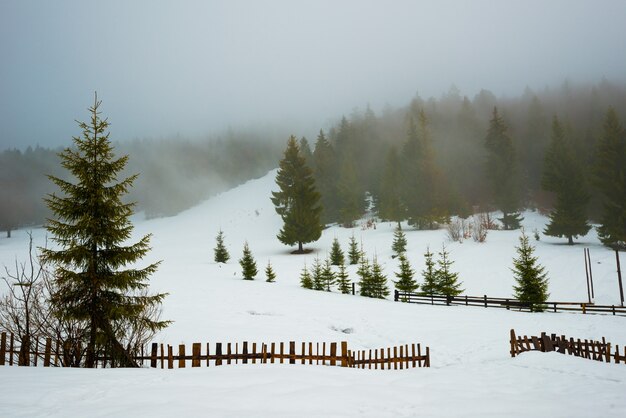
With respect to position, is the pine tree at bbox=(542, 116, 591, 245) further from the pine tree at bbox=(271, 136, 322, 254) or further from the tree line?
the pine tree at bbox=(271, 136, 322, 254)

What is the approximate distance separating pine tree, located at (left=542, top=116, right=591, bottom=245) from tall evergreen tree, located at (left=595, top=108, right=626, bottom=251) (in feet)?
6.63

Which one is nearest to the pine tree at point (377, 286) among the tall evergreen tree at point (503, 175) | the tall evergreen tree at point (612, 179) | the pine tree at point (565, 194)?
the pine tree at point (565, 194)

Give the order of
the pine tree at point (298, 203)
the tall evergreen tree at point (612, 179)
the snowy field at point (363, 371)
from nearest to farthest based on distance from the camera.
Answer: the snowy field at point (363, 371) → the tall evergreen tree at point (612, 179) → the pine tree at point (298, 203)

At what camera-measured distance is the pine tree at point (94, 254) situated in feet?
34.5

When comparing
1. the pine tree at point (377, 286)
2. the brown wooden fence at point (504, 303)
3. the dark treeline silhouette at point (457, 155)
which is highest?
the dark treeline silhouette at point (457, 155)

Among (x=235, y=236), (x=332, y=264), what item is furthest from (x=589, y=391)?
(x=235, y=236)

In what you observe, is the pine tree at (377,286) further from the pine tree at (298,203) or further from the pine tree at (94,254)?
the pine tree at (94,254)

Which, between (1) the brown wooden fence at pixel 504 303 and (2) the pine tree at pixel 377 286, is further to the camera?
(2) the pine tree at pixel 377 286

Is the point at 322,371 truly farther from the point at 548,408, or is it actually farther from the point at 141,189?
the point at 141,189

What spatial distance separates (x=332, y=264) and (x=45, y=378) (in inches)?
1194

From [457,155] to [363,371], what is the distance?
6978 cm

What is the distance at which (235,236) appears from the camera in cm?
5984

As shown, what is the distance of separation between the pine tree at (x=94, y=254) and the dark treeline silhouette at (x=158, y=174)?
3278 inches

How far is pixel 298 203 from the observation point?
4584 centimetres
